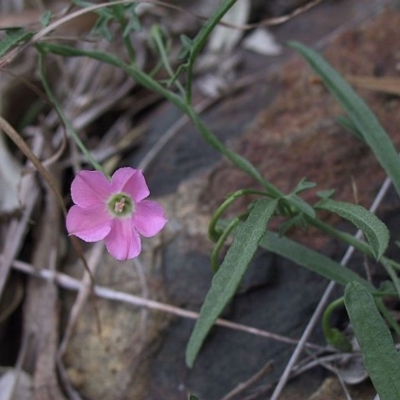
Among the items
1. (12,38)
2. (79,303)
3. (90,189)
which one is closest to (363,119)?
(90,189)

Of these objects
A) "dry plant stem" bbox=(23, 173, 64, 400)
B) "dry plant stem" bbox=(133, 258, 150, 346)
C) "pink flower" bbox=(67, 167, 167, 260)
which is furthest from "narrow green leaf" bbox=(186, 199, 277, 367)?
"dry plant stem" bbox=(23, 173, 64, 400)

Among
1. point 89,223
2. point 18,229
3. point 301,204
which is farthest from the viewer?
point 18,229

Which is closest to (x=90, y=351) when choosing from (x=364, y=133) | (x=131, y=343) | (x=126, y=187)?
(x=131, y=343)

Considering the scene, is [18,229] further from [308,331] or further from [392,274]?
[392,274]

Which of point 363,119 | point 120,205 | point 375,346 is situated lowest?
point 375,346

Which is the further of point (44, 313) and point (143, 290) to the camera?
point (44, 313)

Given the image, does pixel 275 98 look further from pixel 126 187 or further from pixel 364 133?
pixel 126 187
